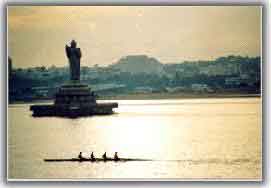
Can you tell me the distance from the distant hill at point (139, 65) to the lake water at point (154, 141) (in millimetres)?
158

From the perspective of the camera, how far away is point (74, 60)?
7.99m

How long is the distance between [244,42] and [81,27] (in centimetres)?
83

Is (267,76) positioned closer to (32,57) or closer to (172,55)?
(172,55)

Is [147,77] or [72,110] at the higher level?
[147,77]

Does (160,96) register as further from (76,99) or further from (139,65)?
(76,99)

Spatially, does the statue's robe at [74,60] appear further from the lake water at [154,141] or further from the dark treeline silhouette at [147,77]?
the lake water at [154,141]

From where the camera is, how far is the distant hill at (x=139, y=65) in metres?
7.99

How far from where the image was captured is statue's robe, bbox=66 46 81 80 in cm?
798

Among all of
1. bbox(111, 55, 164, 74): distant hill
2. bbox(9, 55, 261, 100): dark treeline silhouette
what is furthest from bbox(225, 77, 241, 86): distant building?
bbox(111, 55, 164, 74): distant hill

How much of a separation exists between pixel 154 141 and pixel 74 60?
0.58 meters

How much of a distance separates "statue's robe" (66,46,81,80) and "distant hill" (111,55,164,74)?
0.59 ft

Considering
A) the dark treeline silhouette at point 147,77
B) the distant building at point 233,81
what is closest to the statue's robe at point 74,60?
the dark treeline silhouette at point 147,77

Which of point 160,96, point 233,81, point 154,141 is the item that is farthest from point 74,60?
point 233,81

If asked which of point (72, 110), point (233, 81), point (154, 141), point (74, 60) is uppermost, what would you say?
point (74, 60)
